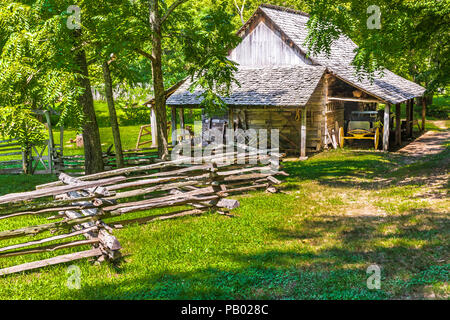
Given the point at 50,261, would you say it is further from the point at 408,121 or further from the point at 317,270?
the point at 408,121

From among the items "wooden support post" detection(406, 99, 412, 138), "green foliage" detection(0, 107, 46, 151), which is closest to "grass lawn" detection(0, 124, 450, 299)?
"green foliage" detection(0, 107, 46, 151)

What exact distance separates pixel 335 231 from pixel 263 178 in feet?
14.6

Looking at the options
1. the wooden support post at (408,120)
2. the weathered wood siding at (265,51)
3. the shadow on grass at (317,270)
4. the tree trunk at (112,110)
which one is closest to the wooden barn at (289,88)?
the weathered wood siding at (265,51)

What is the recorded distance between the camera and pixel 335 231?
876 centimetres

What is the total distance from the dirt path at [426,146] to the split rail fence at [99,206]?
911cm

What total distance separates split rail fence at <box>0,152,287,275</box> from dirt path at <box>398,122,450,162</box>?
911 cm

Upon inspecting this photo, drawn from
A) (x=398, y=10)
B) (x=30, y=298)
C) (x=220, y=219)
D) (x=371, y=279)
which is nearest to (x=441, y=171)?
(x=398, y=10)

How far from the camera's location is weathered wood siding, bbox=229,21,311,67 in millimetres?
21781

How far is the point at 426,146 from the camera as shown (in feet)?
70.0

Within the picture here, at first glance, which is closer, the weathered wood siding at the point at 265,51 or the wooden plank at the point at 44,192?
the wooden plank at the point at 44,192

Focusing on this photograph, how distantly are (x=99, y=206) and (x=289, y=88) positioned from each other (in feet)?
45.0

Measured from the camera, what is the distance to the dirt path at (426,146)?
19078mm

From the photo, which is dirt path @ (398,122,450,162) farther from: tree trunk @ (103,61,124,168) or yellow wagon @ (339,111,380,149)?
tree trunk @ (103,61,124,168)

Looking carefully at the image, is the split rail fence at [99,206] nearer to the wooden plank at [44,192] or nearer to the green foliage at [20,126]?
the wooden plank at [44,192]
